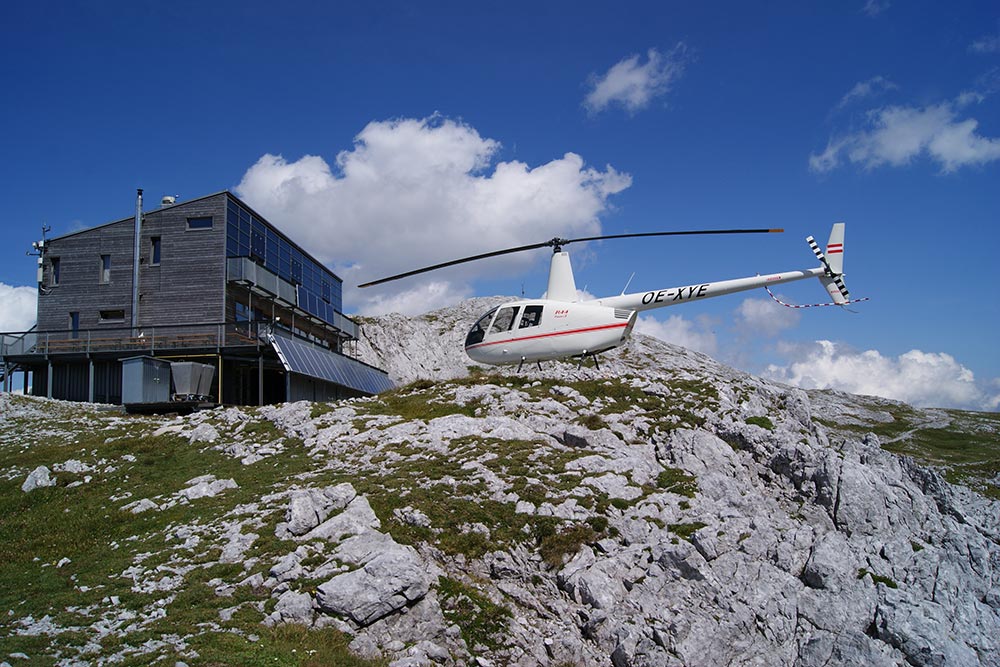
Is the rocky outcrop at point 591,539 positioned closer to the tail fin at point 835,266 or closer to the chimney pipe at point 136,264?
the tail fin at point 835,266

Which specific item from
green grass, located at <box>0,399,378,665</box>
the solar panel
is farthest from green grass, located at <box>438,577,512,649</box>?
the solar panel

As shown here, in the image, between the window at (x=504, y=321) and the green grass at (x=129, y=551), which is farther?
the window at (x=504, y=321)

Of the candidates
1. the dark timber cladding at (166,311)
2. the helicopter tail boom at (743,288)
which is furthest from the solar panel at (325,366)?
the helicopter tail boom at (743,288)

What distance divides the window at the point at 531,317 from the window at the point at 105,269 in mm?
33981

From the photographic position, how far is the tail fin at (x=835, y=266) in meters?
31.3

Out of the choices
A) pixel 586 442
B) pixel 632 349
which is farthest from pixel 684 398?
pixel 632 349

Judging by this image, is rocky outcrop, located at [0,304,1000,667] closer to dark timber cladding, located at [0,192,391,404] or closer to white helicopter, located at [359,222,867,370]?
white helicopter, located at [359,222,867,370]

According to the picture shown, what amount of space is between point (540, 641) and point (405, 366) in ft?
257

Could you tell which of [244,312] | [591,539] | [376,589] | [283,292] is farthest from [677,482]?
[283,292]

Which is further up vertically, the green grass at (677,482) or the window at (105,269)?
the window at (105,269)

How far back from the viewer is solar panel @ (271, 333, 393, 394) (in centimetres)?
4397

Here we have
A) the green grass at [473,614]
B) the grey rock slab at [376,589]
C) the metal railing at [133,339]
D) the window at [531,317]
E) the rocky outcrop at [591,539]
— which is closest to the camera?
the grey rock slab at [376,589]

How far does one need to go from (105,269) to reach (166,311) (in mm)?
5979

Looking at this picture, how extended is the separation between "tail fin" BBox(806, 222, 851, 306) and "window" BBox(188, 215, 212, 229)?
38737 millimetres
